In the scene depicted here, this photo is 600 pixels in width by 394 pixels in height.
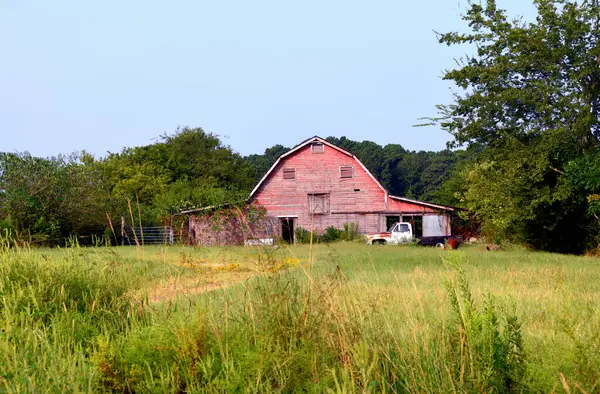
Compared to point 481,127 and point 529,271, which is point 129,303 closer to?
point 529,271

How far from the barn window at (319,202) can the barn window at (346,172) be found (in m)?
1.73

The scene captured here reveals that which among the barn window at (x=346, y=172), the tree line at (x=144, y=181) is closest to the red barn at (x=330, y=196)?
the barn window at (x=346, y=172)

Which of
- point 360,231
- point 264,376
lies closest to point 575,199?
point 360,231

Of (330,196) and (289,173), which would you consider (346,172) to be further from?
(289,173)

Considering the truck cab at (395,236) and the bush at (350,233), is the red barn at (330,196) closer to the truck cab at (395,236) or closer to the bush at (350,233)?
the bush at (350,233)

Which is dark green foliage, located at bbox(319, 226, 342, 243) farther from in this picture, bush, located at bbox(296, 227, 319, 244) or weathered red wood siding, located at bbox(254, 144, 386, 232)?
bush, located at bbox(296, 227, 319, 244)

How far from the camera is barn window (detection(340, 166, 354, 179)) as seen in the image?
41.3 metres

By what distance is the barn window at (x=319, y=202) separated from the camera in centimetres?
4122

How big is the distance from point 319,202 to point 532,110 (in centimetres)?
1829

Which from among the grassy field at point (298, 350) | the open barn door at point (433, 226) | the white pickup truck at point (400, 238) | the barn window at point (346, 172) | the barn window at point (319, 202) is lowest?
the grassy field at point (298, 350)

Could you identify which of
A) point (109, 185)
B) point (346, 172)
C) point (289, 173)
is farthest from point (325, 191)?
point (109, 185)

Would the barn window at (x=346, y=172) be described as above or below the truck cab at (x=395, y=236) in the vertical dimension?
above

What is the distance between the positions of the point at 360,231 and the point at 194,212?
459 inches

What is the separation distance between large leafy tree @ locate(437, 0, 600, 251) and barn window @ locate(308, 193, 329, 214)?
14546 millimetres
